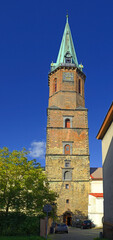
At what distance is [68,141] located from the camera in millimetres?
37906

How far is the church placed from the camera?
1374 inches

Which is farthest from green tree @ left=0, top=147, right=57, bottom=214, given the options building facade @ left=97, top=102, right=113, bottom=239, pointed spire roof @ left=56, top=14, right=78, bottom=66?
pointed spire roof @ left=56, top=14, right=78, bottom=66

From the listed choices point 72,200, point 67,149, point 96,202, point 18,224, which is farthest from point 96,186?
point 18,224

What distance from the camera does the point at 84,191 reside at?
1393 inches

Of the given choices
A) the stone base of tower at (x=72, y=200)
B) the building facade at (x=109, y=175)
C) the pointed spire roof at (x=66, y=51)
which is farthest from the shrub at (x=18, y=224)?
the pointed spire roof at (x=66, y=51)

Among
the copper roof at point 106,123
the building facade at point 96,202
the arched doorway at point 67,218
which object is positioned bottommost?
the arched doorway at point 67,218

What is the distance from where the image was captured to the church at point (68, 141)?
34906 mm

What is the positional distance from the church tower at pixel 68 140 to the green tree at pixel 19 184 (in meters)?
14.6

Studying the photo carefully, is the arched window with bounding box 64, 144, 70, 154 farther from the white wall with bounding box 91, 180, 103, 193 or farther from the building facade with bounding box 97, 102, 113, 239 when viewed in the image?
the building facade with bounding box 97, 102, 113, 239

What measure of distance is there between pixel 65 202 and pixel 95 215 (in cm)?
458

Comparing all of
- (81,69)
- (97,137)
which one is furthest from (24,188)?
(81,69)

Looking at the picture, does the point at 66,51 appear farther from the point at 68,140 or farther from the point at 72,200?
the point at 72,200

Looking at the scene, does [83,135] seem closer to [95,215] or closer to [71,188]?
[71,188]

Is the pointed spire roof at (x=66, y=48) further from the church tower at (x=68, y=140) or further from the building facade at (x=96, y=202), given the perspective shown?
the building facade at (x=96, y=202)
